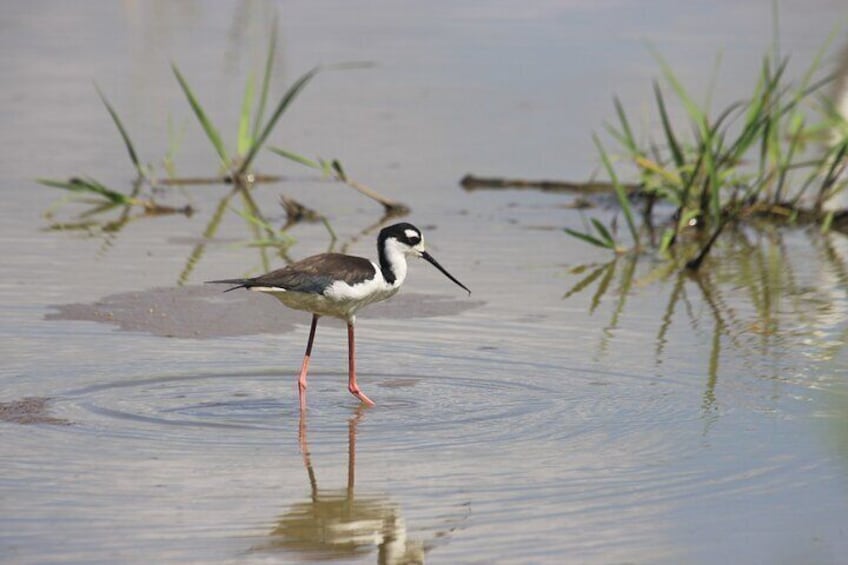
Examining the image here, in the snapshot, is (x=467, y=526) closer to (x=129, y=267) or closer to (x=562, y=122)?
(x=129, y=267)

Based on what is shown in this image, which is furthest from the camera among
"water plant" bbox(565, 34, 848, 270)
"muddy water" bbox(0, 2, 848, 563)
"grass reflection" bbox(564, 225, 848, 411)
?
"water plant" bbox(565, 34, 848, 270)

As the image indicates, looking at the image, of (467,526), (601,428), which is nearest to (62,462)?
(467,526)

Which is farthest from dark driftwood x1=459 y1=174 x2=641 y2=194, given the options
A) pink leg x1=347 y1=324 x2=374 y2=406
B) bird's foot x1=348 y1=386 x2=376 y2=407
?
bird's foot x1=348 y1=386 x2=376 y2=407

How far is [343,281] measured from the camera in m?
7.12

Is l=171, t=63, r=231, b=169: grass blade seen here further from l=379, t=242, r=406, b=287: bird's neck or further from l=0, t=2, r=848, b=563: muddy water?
l=379, t=242, r=406, b=287: bird's neck

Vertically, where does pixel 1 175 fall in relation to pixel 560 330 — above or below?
above

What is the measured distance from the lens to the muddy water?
5.28 metres

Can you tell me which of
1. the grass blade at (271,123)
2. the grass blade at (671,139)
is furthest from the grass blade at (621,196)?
the grass blade at (271,123)

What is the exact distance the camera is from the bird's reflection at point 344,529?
16.5 feet

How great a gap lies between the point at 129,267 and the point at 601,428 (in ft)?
12.3

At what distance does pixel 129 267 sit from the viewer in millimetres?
9422

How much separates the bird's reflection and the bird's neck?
171 centimetres

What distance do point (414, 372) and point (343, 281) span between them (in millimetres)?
582

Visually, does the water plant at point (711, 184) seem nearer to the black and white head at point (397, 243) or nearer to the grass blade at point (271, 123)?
the grass blade at point (271, 123)
